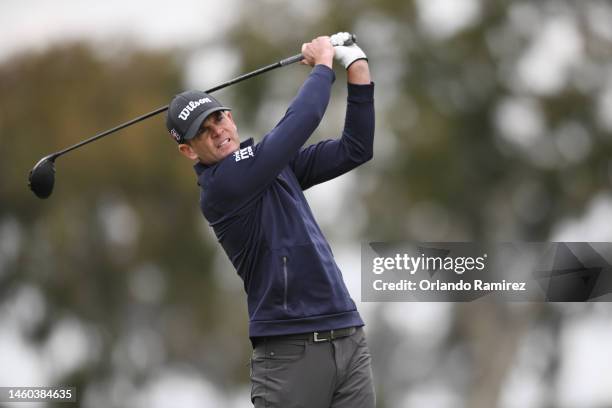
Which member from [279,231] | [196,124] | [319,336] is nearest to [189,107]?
[196,124]

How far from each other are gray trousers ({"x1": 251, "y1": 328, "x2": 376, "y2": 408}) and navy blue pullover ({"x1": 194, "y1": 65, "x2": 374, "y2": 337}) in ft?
0.30

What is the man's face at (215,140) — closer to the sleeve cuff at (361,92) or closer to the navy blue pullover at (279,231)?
the navy blue pullover at (279,231)

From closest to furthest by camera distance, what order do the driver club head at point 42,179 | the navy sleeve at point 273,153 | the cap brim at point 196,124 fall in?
1. the navy sleeve at point 273,153
2. the cap brim at point 196,124
3. the driver club head at point 42,179

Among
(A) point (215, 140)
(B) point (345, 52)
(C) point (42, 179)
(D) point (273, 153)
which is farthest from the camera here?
(C) point (42, 179)

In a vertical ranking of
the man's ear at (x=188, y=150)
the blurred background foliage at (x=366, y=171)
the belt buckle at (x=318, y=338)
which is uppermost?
the blurred background foliage at (x=366, y=171)

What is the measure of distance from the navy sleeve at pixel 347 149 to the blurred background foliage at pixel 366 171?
1666cm

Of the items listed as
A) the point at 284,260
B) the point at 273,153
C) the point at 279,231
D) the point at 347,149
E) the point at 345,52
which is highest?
the point at 345,52

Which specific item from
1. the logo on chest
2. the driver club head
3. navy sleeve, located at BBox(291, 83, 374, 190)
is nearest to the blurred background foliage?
the driver club head

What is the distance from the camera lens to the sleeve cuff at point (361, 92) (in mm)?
5836

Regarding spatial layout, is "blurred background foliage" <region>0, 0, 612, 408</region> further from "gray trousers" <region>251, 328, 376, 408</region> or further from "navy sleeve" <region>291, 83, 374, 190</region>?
"gray trousers" <region>251, 328, 376, 408</region>

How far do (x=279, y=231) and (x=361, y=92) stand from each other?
2.63ft

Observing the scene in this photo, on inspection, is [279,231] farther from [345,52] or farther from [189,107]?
[345,52]

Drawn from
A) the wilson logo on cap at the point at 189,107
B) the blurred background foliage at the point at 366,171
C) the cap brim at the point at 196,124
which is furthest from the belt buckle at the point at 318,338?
the blurred background foliage at the point at 366,171

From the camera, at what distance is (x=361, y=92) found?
5.84m
